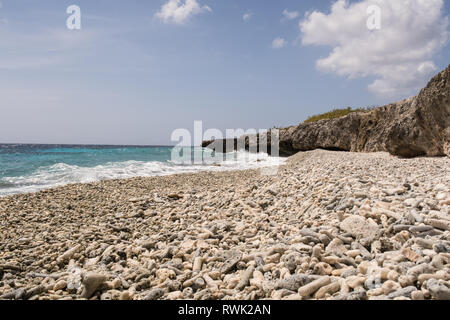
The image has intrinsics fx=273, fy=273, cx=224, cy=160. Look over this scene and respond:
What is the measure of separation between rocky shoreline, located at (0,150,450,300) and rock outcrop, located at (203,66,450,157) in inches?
247

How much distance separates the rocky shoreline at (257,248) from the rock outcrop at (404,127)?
628 cm

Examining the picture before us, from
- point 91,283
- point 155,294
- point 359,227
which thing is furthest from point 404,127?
point 91,283

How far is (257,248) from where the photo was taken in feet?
11.1

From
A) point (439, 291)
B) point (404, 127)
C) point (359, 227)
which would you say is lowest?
point (439, 291)

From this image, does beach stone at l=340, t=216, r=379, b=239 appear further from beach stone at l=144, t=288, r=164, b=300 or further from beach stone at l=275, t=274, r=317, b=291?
beach stone at l=144, t=288, r=164, b=300

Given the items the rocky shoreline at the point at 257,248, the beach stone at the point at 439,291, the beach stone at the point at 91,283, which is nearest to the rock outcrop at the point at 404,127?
the rocky shoreline at the point at 257,248

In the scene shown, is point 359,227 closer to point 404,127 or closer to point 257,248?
point 257,248

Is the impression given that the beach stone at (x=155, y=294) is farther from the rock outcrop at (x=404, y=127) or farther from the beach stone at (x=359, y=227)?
the rock outcrop at (x=404, y=127)

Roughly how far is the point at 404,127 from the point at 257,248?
10732 mm

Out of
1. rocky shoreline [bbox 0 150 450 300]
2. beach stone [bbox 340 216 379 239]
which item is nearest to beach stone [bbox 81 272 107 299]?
rocky shoreline [bbox 0 150 450 300]

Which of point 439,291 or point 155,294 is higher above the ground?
point 439,291

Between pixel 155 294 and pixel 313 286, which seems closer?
pixel 313 286

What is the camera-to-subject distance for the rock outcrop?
9.34 m
